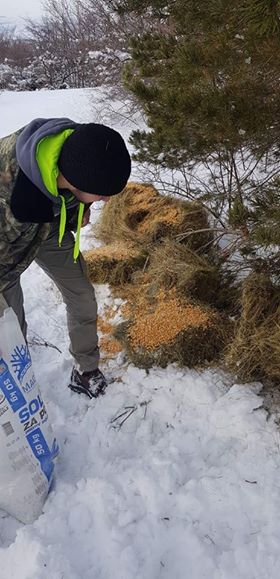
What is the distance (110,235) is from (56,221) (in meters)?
2.28

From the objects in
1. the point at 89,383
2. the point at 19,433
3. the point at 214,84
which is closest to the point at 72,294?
the point at 89,383

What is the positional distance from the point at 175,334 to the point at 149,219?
6.08 ft

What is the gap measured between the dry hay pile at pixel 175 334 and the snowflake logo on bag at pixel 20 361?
0.90 meters

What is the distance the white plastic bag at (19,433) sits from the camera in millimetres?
1659

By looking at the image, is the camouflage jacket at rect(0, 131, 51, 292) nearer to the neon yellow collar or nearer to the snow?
the neon yellow collar

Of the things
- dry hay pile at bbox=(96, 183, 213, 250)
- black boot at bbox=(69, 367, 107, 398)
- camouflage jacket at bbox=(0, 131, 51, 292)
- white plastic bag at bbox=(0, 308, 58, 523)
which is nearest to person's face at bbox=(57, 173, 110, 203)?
camouflage jacket at bbox=(0, 131, 51, 292)

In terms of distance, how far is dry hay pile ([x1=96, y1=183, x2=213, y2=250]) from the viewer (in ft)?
11.8

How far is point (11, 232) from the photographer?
1.66 meters

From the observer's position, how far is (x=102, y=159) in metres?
1.45

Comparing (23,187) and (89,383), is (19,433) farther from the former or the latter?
(23,187)

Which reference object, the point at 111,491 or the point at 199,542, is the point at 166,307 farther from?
the point at 199,542

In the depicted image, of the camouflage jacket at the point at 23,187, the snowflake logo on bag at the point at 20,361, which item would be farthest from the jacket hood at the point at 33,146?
the snowflake logo on bag at the point at 20,361

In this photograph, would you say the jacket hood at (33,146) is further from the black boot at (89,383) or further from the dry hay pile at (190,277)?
the dry hay pile at (190,277)

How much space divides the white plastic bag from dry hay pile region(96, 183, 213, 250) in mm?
1842
